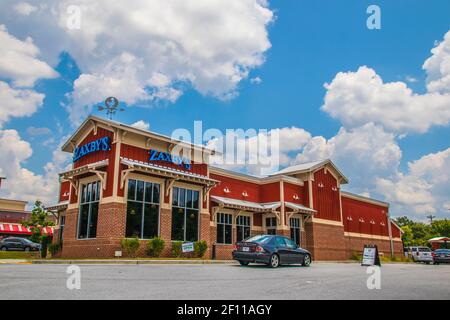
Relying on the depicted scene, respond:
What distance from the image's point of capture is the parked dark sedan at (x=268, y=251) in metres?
16.6

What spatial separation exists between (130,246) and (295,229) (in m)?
15.7

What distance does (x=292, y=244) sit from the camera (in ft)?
60.1

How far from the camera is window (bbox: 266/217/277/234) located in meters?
31.9

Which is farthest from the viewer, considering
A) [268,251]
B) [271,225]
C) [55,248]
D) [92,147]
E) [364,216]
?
[364,216]

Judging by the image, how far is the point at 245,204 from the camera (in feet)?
98.1

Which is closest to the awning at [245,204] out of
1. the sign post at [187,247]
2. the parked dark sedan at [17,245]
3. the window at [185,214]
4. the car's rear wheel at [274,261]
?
the window at [185,214]

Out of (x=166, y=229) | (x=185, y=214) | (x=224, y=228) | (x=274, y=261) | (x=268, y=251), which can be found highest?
(x=185, y=214)

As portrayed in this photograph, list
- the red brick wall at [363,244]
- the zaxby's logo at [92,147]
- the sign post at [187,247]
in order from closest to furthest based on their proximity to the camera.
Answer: the zaxby's logo at [92,147] < the sign post at [187,247] < the red brick wall at [363,244]

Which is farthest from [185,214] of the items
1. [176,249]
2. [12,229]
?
[12,229]

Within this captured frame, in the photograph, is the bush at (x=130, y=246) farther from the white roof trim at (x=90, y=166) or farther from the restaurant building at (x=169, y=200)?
the white roof trim at (x=90, y=166)

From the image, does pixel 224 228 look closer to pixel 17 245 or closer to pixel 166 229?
pixel 166 229

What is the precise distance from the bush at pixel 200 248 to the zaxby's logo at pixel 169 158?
4.83 metres
